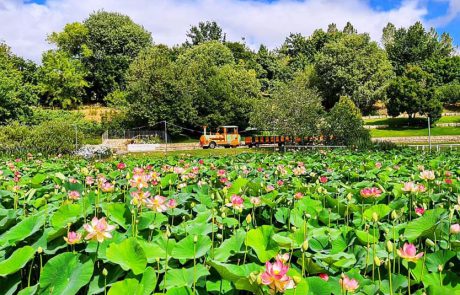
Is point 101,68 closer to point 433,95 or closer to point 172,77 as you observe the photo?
point 172,77

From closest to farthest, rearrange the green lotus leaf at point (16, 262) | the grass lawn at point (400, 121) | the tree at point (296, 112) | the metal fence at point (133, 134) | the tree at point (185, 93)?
the green lotus leaf at point (16, 262)
the tree at point (296, 112)
the tree at point (185, 93)
the metal fence at point (133, 134)
the grass lawn at point (400, 121)

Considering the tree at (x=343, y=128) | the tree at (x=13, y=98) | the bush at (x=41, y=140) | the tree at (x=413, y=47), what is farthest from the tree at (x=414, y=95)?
the tree at (x=13, y=98)

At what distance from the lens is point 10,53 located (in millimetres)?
39344

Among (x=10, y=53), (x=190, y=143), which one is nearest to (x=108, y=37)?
(x=10, y=53)

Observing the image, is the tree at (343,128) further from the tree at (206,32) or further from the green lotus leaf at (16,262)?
the tree at (206,32)

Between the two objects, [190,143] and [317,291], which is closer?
[317,291]

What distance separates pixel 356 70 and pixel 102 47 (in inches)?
1042

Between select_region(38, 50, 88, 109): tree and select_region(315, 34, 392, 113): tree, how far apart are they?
22.9 meters

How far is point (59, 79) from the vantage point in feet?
123

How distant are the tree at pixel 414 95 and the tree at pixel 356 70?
2.22 m

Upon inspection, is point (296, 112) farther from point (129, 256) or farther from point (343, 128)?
point (129, 256)

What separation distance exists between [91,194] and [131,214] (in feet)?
2.21

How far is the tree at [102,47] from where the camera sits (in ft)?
141

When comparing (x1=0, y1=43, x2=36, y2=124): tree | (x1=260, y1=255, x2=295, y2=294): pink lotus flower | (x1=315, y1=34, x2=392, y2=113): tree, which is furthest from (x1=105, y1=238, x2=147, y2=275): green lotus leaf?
(x1=315, y1=34, x2=392, y2=113): tree
